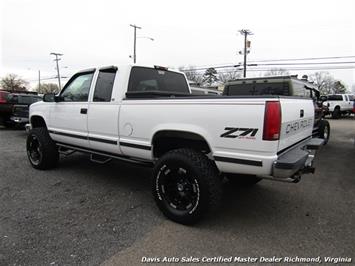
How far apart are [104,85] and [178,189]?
1.98 metres

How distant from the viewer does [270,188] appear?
4332mm

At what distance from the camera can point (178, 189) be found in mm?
3117

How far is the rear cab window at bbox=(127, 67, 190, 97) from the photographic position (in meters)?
3.83

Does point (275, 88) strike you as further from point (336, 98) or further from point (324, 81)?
point (324, 81)

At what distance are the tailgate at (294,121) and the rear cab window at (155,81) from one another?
5.69ft

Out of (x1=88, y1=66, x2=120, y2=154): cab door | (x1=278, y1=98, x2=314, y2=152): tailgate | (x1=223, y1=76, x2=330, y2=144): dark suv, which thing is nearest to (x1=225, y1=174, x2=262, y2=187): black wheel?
(x1=278, y1=98, x2=314, y2=152): tailgate

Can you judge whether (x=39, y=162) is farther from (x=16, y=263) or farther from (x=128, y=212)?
(x=16, y=263)

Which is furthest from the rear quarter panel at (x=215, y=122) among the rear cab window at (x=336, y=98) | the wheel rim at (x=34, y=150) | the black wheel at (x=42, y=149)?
the rear cab window at (x=336, y=98)

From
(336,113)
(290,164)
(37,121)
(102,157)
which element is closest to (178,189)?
(290,164)

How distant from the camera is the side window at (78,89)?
4289 millimetres

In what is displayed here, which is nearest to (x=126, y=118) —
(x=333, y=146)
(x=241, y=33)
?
(x=333, y=146)

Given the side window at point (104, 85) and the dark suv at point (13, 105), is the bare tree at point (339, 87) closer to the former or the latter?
the dark suv at point (13, 105)

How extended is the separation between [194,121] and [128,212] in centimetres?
150

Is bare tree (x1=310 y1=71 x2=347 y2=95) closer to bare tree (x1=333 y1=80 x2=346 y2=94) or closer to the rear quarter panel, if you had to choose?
bare tree (x1=333 y1=80 x2=346 y2=94)
